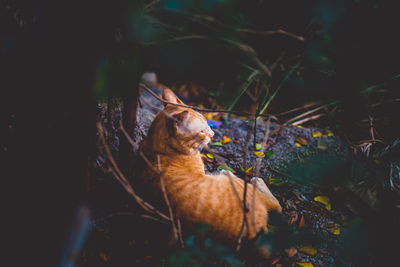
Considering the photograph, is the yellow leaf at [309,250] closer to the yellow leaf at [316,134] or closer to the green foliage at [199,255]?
the green foliage at [199,255]

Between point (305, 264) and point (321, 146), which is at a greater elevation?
point (321, 146)

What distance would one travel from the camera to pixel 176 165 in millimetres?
1589

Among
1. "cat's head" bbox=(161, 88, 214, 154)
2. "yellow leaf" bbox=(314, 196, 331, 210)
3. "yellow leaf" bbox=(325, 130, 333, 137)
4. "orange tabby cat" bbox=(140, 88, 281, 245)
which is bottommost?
"yellow leaf" bbox=(314, 196, 331, 210)

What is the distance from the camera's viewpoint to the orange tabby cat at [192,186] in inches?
48.4

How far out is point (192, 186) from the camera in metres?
1.37

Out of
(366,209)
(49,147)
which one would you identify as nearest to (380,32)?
(366,209)

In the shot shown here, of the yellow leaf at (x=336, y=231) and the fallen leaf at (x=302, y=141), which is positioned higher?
the fallen leaf at (x=302, y=141)

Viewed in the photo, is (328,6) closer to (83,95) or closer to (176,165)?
(83,95)

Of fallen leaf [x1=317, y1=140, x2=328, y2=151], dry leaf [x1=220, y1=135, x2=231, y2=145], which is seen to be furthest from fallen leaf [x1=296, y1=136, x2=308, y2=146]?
dry leaf [x1=220, y1=135, x2=231, y2=145]

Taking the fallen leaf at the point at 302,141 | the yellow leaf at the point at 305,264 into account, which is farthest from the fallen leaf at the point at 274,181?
the fallen leaf at the point at 302,141

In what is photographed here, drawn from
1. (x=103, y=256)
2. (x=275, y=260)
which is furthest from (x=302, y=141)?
(x=103, y=256)

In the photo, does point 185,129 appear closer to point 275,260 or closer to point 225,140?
point 275,260

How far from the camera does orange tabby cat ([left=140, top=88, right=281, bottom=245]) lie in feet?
4.03

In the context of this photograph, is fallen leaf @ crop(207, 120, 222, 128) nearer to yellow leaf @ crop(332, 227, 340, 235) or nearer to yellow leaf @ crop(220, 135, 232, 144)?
yellow leaf @ crop(220, 135, 232, 144)
